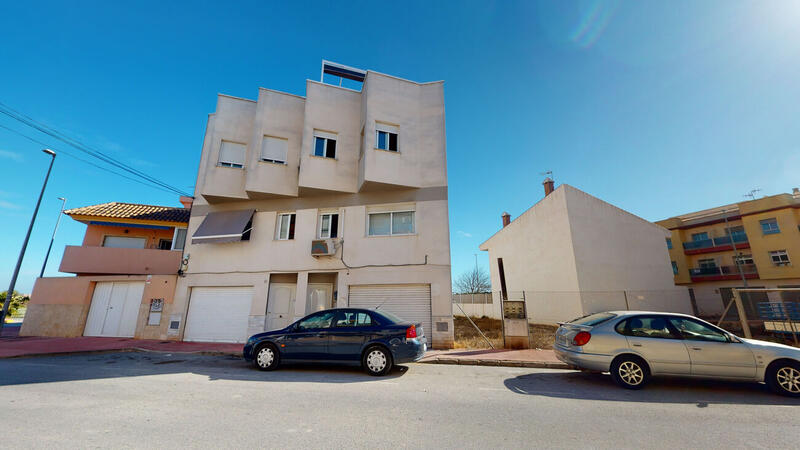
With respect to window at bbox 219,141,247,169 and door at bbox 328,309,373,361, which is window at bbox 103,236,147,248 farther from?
door at bbox 328,309,373,361

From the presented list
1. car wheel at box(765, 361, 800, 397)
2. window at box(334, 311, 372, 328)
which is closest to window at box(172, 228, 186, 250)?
window at box(334, 311, 372, 328)

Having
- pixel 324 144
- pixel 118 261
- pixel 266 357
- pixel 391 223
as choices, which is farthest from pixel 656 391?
pixel 118 261

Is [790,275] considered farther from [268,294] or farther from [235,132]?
[235,132]

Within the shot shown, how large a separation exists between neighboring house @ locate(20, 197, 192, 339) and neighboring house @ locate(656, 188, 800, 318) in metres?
33.4

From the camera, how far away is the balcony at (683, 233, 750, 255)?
30266 millimetres

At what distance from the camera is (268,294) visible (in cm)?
Answer: 1266

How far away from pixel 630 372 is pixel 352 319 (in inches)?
228

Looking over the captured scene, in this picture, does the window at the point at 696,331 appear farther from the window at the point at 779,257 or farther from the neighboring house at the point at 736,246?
the window at the point at 779,257

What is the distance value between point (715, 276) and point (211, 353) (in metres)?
43.7

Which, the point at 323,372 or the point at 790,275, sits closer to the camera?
the point at 323,372

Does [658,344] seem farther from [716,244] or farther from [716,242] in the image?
[716,242]

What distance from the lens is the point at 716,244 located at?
31.7m

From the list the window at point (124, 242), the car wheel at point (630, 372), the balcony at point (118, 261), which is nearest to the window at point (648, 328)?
the car wheel at point (630, 372)

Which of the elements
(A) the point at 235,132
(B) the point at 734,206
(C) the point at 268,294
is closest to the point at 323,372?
(C) the point at 268,294
